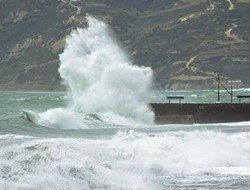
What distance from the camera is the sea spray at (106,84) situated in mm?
48406

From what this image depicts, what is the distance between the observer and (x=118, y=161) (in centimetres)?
2173

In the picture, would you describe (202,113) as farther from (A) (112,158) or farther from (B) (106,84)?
(A) (112,158)

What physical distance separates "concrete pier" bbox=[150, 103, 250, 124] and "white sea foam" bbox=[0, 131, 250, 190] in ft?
50.2

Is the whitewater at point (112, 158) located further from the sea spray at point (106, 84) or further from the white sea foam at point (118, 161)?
the sea spray at point (106, 84)

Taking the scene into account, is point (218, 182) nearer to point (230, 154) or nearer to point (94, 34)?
point (230, 154)

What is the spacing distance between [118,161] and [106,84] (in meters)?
29.7

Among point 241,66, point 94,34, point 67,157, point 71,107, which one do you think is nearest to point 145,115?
point 71,107

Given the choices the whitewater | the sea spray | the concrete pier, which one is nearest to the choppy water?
the whitewater

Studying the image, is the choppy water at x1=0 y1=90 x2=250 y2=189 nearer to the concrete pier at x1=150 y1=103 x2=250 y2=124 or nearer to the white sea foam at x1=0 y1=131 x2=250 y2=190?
the white sea foam at x1=0 y1=131 x2=250 y2=190

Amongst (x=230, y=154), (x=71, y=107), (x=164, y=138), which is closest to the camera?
(x=230, y=154)

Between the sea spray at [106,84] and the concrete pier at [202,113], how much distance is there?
1.10m

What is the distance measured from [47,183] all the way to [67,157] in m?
2.41

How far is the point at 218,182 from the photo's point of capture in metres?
19.7

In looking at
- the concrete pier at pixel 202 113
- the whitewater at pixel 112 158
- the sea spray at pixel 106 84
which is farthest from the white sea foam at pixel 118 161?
the sea spray at pixel 106 84
